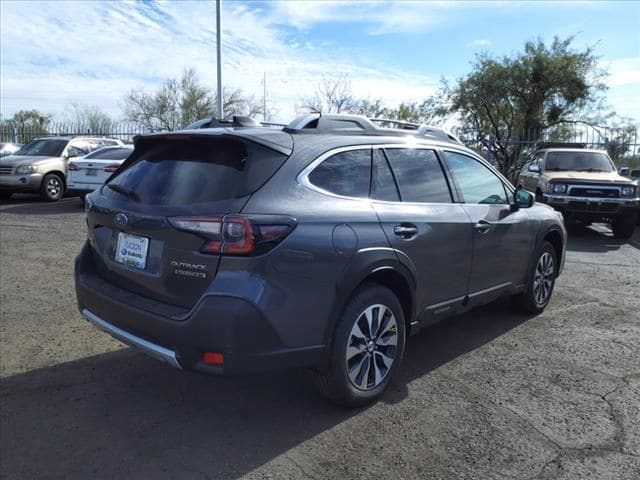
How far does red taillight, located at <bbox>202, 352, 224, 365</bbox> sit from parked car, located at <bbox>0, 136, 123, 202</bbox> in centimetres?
1286

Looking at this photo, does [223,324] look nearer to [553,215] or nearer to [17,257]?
[553,215]

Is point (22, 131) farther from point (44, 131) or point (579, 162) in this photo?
point (579, 162)

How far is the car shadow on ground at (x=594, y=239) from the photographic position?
9742 mm

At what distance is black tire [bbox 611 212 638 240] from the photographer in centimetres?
1049

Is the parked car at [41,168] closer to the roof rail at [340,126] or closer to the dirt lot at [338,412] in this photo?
the dirt lot at [338,412]

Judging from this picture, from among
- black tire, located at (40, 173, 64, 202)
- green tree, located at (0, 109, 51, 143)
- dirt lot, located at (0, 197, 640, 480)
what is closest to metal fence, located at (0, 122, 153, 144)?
green tree, located at (0, 109, 51, 143)

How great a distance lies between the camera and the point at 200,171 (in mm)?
3135

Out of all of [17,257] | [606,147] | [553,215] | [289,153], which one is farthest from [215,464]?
[606,147]

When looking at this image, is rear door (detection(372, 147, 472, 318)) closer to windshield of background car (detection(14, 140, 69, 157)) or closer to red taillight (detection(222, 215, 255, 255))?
red taillight (detection(222, 215, 255, 255))

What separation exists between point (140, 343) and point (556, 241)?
4413mm

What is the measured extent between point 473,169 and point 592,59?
21.3m

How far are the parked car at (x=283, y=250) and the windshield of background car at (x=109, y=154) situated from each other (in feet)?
33.1

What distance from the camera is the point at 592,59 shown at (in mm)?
22250

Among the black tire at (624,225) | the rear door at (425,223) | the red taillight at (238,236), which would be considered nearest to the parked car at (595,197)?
the black tire at (624,225)
